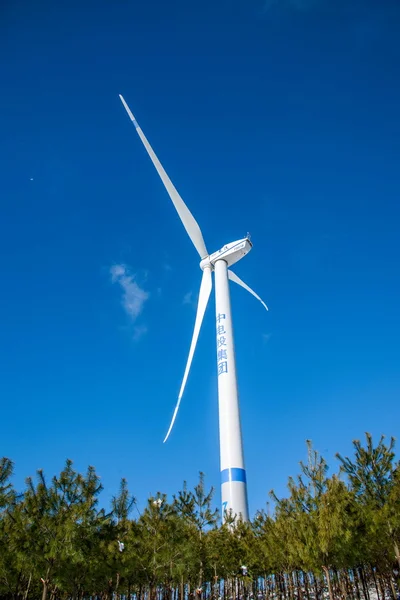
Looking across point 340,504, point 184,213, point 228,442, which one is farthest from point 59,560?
point 184,213

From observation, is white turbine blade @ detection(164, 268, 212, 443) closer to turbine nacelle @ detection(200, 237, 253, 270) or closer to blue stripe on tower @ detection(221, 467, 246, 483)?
turbine nacelle @ detection(200, 237, 253, 270)

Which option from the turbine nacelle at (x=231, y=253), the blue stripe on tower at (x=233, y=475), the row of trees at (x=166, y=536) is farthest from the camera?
the turbine nacelle at (x=231, y=253)

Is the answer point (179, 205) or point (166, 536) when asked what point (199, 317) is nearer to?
point (179, 205)

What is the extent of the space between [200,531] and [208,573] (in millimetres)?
3820

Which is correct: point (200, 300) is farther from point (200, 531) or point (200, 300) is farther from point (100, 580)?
point (100, 580)

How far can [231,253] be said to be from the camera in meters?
65.4

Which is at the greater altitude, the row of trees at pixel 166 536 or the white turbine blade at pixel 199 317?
the white turbine blade at pixel 199 317

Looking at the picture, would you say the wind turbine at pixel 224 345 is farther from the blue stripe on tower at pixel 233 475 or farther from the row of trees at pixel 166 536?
the row of trees at pixel 166 536

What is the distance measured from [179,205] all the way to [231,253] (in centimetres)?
1041

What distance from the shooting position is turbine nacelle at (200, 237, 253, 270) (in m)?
65.6

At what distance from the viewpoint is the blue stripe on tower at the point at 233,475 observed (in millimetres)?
46656

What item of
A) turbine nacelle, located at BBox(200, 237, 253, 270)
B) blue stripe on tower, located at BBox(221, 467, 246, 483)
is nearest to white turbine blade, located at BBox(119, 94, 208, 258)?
turbine nacelle, located at BBox(200, 237, 253, 270)

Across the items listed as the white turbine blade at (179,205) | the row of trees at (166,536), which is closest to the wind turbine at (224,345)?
the white turbine blade at (179,205)

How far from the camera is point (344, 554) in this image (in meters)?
23.1
